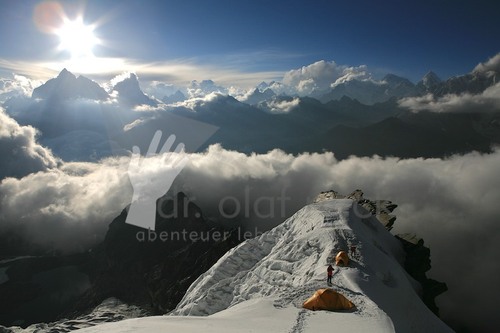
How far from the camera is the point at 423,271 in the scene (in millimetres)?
72375

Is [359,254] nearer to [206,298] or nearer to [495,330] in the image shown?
[206,298]

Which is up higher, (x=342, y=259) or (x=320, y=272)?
(x=342, y=259)

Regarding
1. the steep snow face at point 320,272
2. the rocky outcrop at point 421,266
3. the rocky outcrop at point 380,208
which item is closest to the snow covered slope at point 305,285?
the steep snow face at point 320,272

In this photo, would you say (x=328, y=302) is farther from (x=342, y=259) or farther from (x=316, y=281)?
(x=342, y=259)

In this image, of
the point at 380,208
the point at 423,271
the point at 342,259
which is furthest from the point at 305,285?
the point at 380,208

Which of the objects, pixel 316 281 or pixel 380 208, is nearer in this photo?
pixel 316 281

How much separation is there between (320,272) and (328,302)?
46.6 feet

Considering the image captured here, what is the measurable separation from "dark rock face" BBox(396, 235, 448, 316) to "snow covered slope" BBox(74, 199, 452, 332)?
2752 mm

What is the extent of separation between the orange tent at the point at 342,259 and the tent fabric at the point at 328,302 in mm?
14200

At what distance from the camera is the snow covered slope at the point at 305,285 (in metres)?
29.0

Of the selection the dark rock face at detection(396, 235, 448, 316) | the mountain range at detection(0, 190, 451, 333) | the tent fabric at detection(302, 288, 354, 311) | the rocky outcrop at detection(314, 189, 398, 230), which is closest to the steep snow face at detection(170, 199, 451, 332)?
the mountain range at detection(0, 190, 451, 333)

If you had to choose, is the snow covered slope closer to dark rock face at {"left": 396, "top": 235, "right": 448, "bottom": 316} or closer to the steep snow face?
the steep snow face

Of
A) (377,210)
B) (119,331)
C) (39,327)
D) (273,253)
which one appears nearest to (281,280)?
(273,253)

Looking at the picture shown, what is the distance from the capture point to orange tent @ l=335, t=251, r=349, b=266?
157ft
